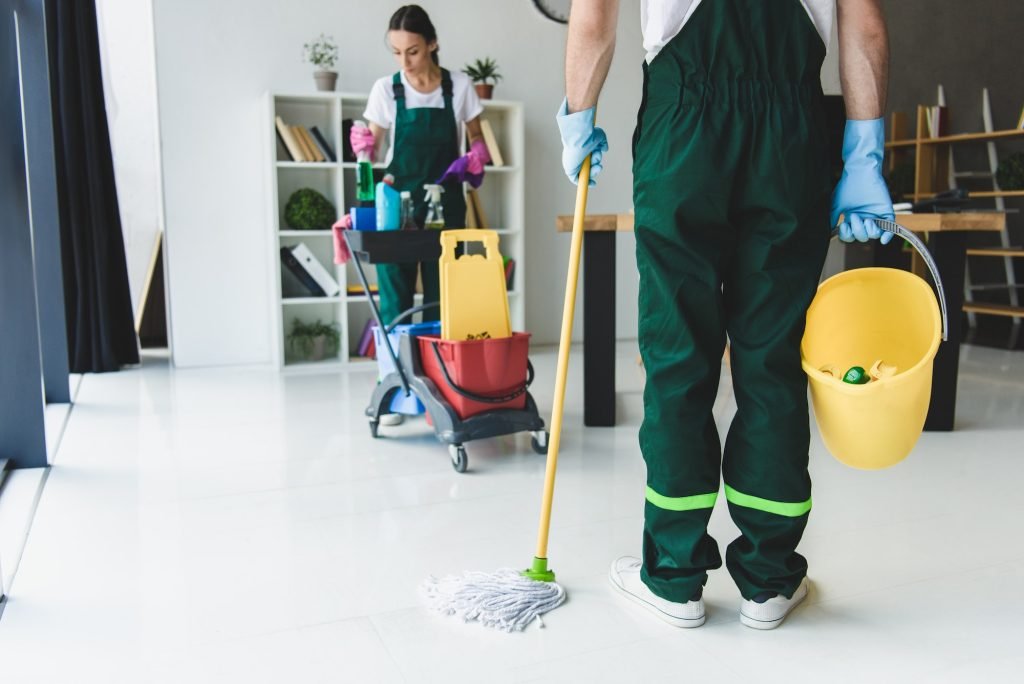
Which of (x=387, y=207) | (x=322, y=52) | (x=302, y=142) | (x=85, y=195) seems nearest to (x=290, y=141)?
(x=302, y=142)

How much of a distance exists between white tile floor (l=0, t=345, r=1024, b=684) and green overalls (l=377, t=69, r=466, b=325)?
54cm

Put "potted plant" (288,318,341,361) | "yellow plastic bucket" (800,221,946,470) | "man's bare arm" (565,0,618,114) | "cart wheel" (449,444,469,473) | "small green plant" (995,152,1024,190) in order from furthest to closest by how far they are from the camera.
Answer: "small green plant" (995,152,1024,190) < "potted plant" (288,318,341,361) < "cart wheel" (449,444,469,473) < "man's bare arm" (565,0,618,114) < "yellow plastic bucket" (800,221,946,470)

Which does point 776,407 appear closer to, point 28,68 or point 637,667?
point 637,667

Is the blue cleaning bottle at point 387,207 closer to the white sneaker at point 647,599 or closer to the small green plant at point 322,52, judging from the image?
the white sneaker at point 647,599

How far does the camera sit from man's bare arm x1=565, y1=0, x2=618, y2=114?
5.47ft

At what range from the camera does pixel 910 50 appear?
720cm

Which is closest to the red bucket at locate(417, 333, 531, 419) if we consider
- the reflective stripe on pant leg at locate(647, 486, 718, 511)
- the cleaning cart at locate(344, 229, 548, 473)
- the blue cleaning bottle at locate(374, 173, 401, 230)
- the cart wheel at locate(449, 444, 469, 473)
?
the cleaning cart at locate(344, 229, 548, 473)

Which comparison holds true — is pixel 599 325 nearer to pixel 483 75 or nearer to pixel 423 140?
pixel 423 140

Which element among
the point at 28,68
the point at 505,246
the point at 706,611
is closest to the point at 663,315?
the point at 706,611

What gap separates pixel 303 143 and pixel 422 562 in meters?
3.26

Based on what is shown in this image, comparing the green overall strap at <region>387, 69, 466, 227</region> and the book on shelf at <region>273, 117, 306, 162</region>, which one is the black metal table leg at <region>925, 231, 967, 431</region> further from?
the book on shelf at <region>273, 117, 306, 162</region>

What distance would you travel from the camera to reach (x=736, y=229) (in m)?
1.71

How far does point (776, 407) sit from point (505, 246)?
3764mm

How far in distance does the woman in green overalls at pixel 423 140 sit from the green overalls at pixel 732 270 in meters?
1.83
